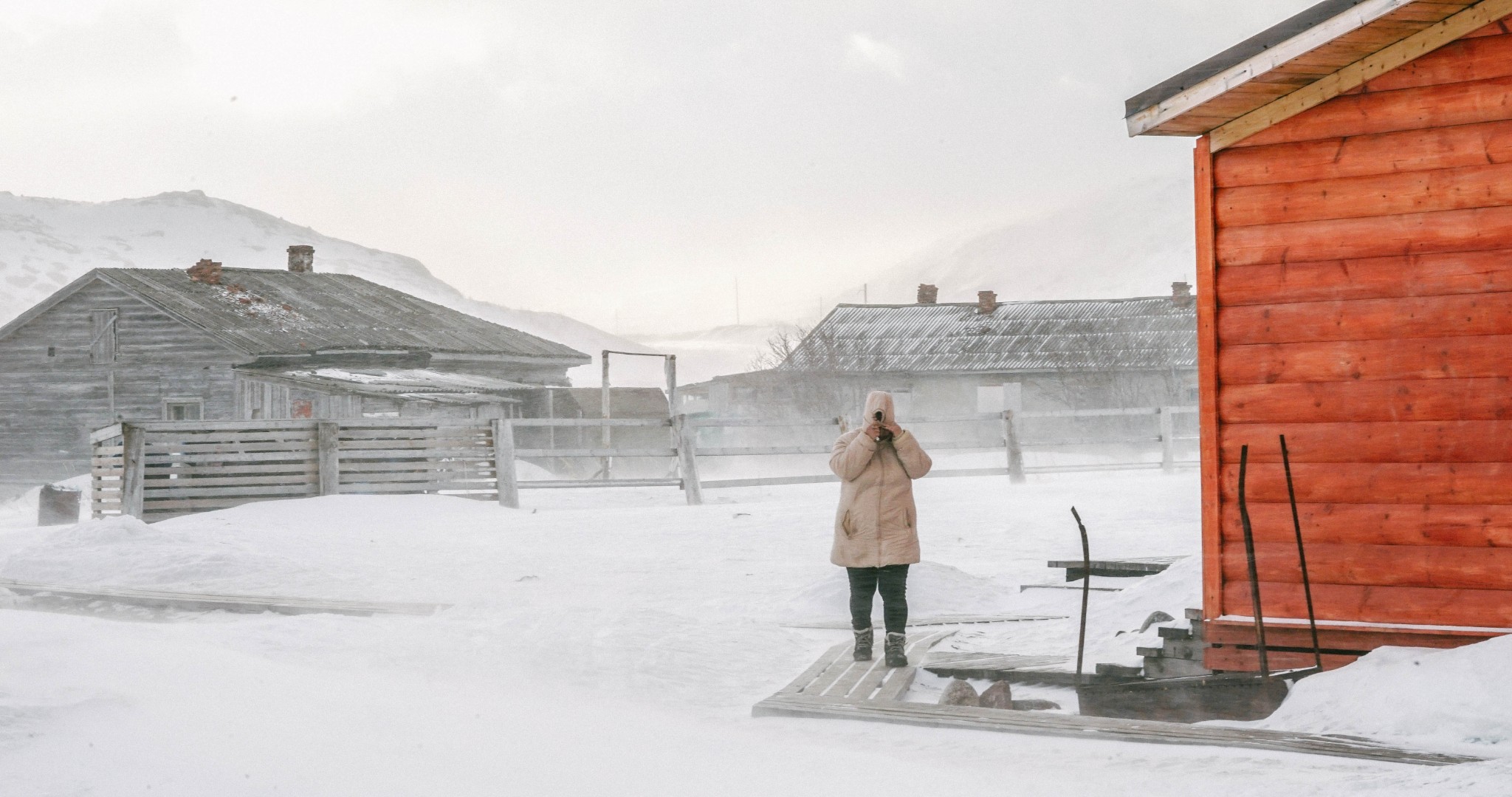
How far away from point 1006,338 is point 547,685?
3712 cm

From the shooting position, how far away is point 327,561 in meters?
11.7

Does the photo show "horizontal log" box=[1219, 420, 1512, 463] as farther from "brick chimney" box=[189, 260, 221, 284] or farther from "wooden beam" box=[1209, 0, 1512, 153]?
"brick chimney" box=[189, 260, 221, 284]

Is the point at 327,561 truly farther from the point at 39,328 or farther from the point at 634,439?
the point at 634,439

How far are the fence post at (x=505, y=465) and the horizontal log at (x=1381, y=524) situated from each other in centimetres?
1261

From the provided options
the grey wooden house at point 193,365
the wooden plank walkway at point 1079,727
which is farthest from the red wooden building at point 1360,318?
the grey wooden house at point 193,365


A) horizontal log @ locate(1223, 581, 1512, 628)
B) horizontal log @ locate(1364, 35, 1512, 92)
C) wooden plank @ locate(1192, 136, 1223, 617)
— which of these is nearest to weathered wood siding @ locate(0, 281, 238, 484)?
wooden plank @ locate(1192, 136, 1223, 617)

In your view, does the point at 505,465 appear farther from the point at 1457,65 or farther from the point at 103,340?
the point at 103,340

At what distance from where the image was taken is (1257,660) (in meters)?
6.17

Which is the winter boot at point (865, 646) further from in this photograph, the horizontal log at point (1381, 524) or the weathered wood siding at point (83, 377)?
the weathered wood siding at point (83, 377)

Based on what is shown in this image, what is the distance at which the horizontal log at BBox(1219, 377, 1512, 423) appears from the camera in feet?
18.9

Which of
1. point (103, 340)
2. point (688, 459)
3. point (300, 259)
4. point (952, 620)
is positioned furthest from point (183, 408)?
point (952, 620)

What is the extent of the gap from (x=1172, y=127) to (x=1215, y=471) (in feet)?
5.73

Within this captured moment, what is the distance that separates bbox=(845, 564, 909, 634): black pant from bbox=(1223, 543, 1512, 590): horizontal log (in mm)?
1681

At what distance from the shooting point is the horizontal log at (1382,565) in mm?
5691
